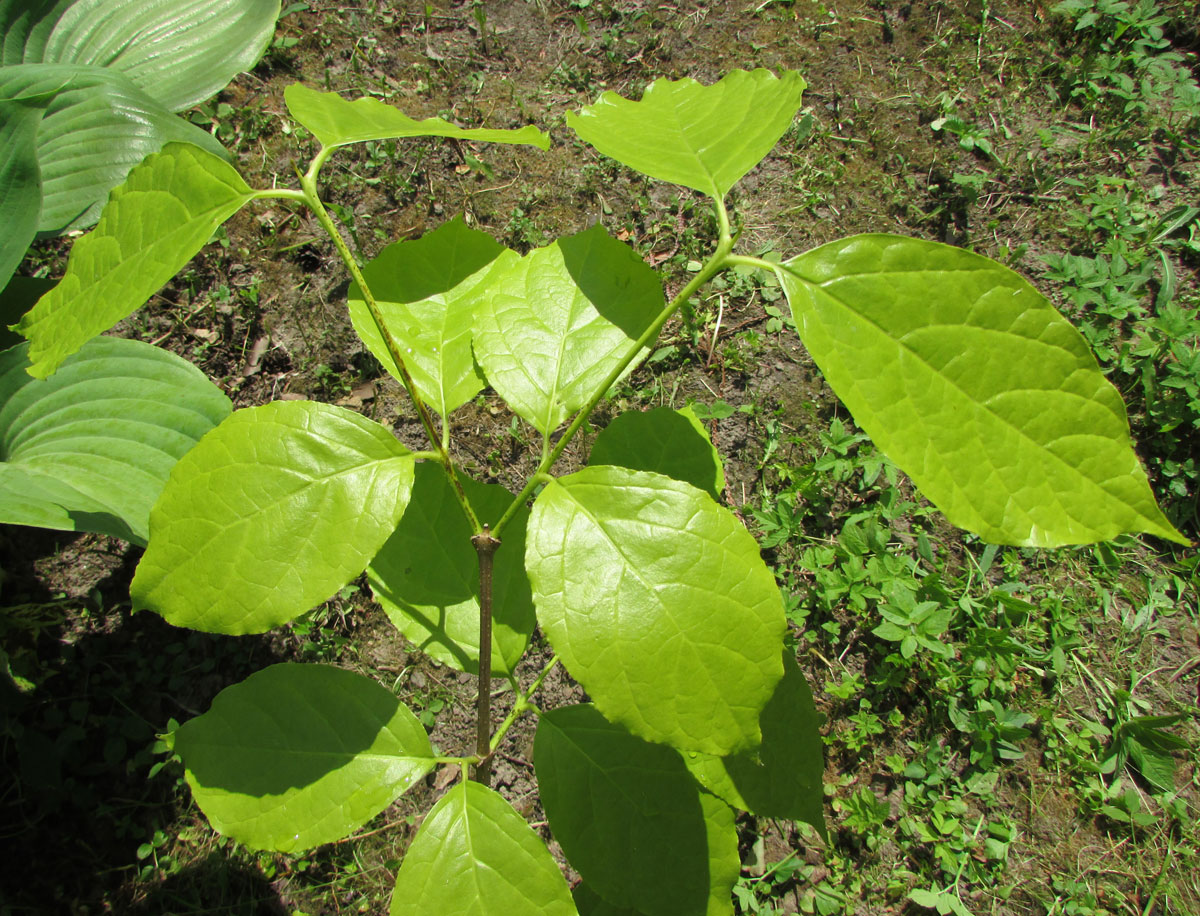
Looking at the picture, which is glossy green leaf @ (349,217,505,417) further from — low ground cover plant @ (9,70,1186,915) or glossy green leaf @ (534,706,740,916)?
glossy green leaf @ (534,706,740,916)

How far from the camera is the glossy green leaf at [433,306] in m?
1.21

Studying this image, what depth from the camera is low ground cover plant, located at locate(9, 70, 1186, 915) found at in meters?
0.79

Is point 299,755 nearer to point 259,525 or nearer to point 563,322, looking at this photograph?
point 259,525

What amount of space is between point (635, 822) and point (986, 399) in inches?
34.2

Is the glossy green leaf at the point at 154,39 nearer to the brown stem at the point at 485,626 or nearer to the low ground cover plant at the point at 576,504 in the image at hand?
the low ground cover plant at the point at 576,504

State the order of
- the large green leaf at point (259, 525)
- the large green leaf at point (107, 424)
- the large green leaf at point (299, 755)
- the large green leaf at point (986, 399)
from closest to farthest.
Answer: the large green leaf at point (986, 399) < the large green leaf at point (259, 525) < the large green leaf at point (299, 755) < the large green leaf at point (107, 424)

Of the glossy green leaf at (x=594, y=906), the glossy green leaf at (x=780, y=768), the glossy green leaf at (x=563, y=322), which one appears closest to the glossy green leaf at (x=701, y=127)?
the glossy green leaf at (x=563, y=322)

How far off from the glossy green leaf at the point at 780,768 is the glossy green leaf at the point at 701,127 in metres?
0.84

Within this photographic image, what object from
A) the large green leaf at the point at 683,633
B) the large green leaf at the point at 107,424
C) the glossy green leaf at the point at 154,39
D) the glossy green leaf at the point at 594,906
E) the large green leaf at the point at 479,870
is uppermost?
the glossy green leaf at the point at 154,39

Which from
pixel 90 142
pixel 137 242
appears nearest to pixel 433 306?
pixel 137 242

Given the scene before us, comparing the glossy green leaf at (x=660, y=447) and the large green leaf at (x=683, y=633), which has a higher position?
the large green leaf at (x=683, y=633)

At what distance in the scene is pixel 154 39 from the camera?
2.73 metres

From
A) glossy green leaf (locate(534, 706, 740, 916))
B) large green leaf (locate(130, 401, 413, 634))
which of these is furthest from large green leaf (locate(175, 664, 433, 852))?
large green leaf (locate(130, 401, 413, 634))

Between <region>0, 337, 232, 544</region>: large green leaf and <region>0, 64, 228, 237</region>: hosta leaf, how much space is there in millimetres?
564
